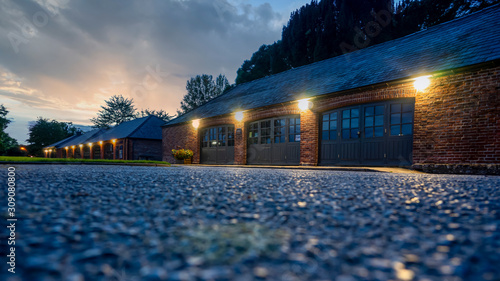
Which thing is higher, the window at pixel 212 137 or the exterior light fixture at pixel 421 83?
the exterior light fixture at pixel 421 83

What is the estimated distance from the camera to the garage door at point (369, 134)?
8.31m

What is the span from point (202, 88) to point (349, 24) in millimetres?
23276

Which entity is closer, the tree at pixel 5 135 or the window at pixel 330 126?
the window at pixel 330 126

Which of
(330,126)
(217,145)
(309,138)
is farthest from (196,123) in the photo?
(330,126)

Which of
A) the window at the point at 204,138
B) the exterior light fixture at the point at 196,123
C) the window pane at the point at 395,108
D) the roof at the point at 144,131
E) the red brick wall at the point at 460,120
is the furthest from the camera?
the roof at the point at 144,131

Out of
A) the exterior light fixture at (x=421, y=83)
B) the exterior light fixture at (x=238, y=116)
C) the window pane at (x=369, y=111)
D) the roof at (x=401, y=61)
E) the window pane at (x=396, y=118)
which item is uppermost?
the roof at (x=401, y=61)

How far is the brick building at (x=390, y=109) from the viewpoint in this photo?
692cm

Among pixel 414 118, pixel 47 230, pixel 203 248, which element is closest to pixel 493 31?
pixel 414 118

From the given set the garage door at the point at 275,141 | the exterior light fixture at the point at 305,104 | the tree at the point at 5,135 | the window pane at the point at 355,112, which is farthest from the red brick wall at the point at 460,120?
the tree at the point at 5,135

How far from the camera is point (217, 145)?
15258 mm

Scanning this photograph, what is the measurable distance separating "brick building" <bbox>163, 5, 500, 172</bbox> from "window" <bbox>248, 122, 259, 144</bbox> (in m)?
0.05

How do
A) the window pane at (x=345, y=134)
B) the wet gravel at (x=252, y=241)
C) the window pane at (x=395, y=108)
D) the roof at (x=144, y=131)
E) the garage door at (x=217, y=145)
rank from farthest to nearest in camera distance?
the roof at (x=144, y=131)
the garage door at (x=217, y=145)
the window pane at (x=345, y=134)
the window pane at (x=395, y=108)
the wet gravel at (x=252, y=241)

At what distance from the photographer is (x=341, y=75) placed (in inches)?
436

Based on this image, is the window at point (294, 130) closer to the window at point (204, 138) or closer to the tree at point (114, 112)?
the window at point (204, 138)
